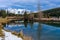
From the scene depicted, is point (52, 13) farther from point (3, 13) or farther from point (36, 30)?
point (3, 13)

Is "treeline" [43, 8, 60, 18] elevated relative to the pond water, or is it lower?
elevated

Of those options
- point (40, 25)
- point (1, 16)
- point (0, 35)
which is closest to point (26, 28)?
point (40, 25)

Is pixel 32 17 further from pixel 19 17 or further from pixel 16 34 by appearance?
pixel 16 34

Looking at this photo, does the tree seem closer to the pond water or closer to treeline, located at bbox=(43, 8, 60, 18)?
the pond water

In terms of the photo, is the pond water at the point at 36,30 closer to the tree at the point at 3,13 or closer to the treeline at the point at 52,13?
the tree at the point at 3,13

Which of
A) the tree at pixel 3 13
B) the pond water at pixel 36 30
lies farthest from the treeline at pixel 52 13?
the tree at pixel 3 13

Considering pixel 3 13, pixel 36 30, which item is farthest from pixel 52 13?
pixel 3 13

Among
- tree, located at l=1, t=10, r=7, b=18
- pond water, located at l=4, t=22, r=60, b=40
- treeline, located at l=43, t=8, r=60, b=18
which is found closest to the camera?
tree, located at l=1, t=10, r=7, b=18

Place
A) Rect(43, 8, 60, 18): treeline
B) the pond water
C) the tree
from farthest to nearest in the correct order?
1. Rect(43, 8, 60, 18): treeline
2. the pond water
3. the tree

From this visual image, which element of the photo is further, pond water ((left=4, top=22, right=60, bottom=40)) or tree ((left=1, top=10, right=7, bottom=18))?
pond water ((left=4, top=22, right=60, bottom=40))

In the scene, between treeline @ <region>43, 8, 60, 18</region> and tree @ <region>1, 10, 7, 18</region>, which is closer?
tree @ <region>1, 10, 7, 18</region>

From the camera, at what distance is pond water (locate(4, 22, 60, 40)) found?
4.85 m

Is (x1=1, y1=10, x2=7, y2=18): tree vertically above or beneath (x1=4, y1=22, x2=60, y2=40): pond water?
above

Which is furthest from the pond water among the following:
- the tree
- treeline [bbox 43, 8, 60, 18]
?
treeline [bbox 43, 8, 60, 18]
